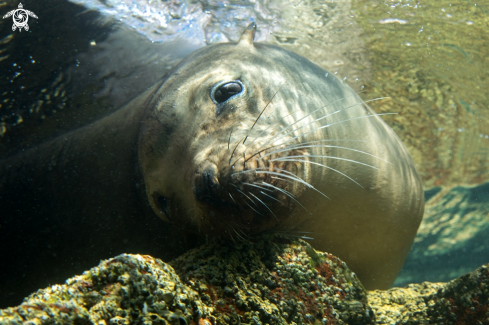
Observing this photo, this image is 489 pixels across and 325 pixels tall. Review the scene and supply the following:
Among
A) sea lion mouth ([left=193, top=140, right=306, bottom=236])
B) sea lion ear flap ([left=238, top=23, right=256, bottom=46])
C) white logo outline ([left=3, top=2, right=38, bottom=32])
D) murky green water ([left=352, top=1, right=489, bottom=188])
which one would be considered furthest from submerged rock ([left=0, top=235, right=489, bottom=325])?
white logo outline ([left=3, top=2, right=38, bottom=32])

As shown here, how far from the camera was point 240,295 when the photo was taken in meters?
1.23

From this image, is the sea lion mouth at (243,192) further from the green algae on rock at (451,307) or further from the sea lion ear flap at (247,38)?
the sea lion ear flap at (247,38)

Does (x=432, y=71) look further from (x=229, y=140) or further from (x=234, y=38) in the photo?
(x=229, y=140)

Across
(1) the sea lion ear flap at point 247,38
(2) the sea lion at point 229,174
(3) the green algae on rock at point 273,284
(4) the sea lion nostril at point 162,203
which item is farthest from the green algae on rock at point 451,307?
(1) the sea lion ear flap at point 247,38

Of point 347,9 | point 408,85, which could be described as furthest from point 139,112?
point 408,85

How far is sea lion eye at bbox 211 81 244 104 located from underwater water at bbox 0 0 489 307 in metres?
2.92

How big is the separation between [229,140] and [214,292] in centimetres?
80

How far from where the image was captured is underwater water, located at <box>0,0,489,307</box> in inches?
169

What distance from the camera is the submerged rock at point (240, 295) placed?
837 millimetres

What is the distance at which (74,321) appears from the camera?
0.75 m

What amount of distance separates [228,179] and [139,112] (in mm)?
2265

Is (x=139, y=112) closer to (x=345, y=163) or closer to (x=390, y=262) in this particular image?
(x=345, y=163)

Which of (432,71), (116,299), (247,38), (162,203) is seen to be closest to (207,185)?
(116,299)

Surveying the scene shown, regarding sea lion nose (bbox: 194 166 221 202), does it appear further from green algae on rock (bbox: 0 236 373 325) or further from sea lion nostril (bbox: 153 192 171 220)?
sea lion nostril (bbox: 153 192 171 220)
